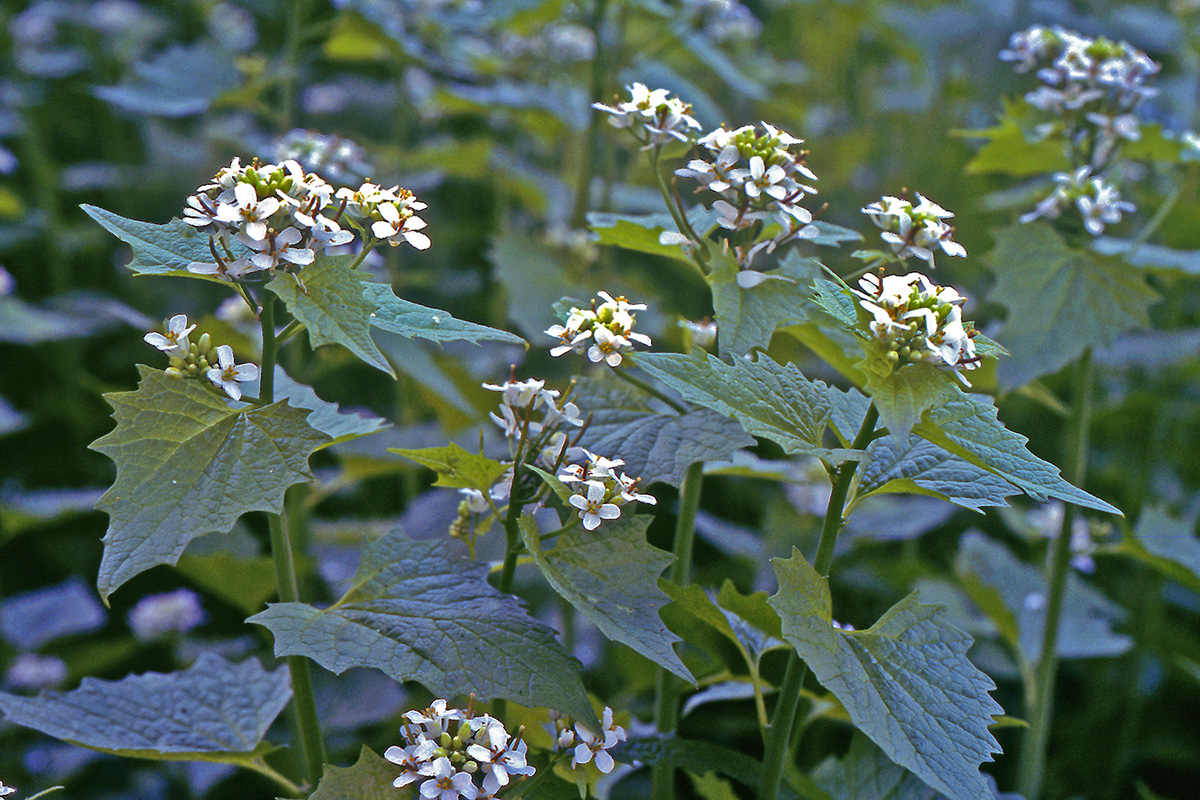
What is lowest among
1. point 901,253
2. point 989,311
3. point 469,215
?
point 469,215

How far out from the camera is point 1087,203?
1.95m

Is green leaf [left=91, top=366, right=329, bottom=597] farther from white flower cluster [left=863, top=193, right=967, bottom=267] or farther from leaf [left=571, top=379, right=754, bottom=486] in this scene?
white flower cluster [left=863, top=193, right=967, bottom=267]

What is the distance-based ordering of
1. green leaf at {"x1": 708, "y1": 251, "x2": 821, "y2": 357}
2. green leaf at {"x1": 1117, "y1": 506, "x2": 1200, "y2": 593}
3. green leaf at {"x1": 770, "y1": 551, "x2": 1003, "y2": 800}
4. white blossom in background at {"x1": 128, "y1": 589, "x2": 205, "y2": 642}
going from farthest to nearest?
white blossom in background at {"x1": 128, "y1": 589, "x2": 205, "y2": 642} < green leaf at {"x1": 1117, "y1": 506, "x2": 1200, "y2": 593} < green leaf at {"x1": 708, "y1": 251, "x2": 821, "y2": 357} < green leaf at {"x1": 770, "y1": 551, "x2": 1003, "y2": 800}

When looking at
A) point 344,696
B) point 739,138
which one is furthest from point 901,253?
point 344,696

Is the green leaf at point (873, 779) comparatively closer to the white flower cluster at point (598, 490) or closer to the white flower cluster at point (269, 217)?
the white flower cluster at point (598, 490)

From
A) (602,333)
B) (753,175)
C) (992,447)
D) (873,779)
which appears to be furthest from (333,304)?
(873,779)

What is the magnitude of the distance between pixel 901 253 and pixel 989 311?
8.66 feet

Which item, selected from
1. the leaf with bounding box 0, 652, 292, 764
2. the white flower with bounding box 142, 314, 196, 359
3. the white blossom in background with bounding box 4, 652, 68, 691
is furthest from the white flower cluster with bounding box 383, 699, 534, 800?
the white blossom in background with bounding box 4, 652, 68, 691

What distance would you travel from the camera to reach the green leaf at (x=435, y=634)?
1118 mm

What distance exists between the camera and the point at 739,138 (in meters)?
1.34

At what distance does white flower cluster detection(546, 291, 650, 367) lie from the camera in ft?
4.09

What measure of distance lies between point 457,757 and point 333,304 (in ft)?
1.79

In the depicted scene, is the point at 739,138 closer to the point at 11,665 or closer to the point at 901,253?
the point at 901,253

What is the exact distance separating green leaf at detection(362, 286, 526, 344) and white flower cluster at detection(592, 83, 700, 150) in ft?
1.42
